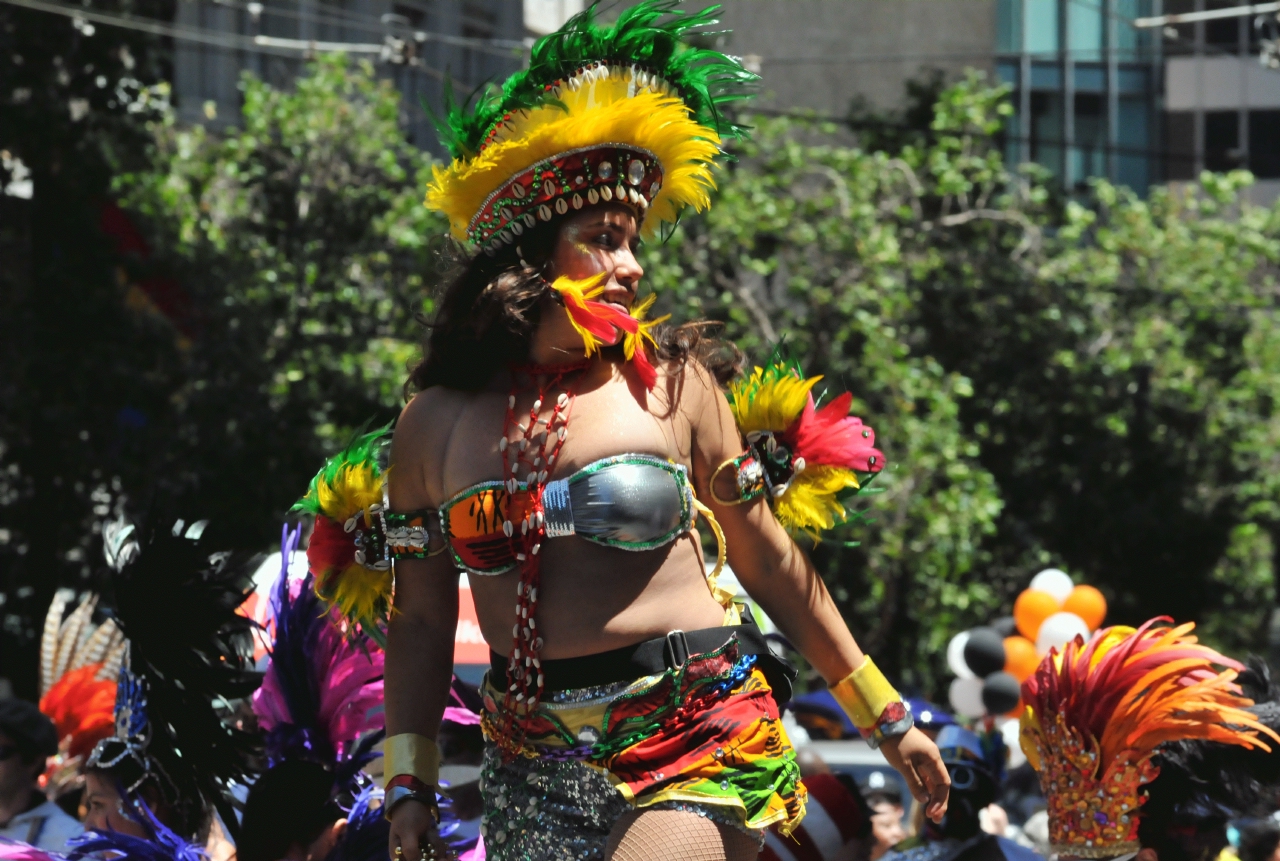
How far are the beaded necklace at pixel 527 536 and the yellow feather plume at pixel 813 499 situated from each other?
501 mm

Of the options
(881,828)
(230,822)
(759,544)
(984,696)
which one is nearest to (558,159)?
(759,544)

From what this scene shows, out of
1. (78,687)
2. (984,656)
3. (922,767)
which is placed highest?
(922,767)

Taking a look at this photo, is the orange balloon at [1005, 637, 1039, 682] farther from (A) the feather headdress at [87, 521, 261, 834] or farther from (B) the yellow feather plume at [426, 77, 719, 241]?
(B) the yellow feather plume at [426, 77, 719, 241]

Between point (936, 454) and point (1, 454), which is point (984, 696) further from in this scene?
point (1, 454)

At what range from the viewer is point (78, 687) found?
17.5 ft

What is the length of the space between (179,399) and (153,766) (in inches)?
305

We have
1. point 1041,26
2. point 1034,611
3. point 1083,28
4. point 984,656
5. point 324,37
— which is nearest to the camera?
point 984,656

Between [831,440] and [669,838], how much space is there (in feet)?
2.80

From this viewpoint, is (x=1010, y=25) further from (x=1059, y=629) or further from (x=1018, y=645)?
(x=1059, y=629)

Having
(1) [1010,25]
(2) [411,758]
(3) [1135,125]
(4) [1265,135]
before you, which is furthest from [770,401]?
(4) [1265,135]

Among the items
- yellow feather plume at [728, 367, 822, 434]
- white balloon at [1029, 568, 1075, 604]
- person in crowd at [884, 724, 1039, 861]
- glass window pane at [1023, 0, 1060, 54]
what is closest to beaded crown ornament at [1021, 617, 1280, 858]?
person in crowd at [884, 724, 1039, 861]

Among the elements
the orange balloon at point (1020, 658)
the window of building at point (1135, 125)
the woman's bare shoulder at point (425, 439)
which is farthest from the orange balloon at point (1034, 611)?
the window of building at point (1135, 125)

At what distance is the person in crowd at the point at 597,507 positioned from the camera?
101 inches

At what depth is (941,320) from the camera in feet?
46.6
